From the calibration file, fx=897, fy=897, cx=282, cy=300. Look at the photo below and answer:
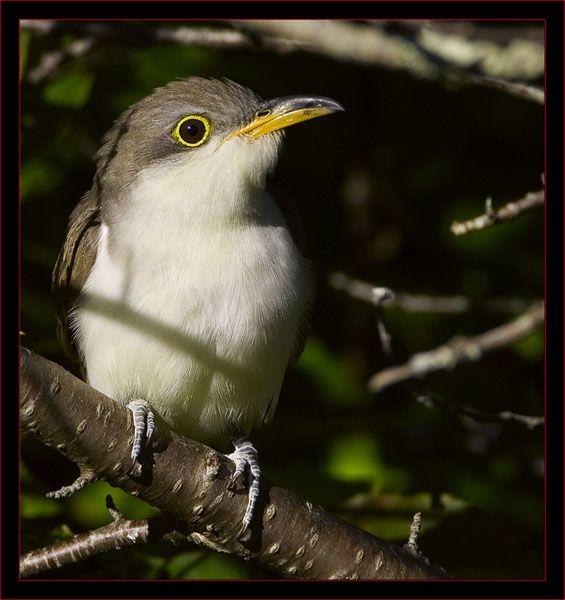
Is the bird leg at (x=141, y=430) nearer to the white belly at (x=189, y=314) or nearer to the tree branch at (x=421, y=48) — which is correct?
the white belly at (x=189, y=314)

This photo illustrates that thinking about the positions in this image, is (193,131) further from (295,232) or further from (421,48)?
(421,48)

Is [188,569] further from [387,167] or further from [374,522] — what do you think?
[387,167]

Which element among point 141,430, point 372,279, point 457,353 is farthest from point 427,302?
point 141,430

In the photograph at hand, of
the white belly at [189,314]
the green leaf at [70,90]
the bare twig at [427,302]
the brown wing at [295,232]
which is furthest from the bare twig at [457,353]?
the green leaf at [70,90]

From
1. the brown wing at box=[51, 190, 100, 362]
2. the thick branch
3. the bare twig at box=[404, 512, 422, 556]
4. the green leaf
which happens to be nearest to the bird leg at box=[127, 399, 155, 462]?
the thick branch

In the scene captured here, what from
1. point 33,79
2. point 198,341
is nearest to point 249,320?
point 198,341
